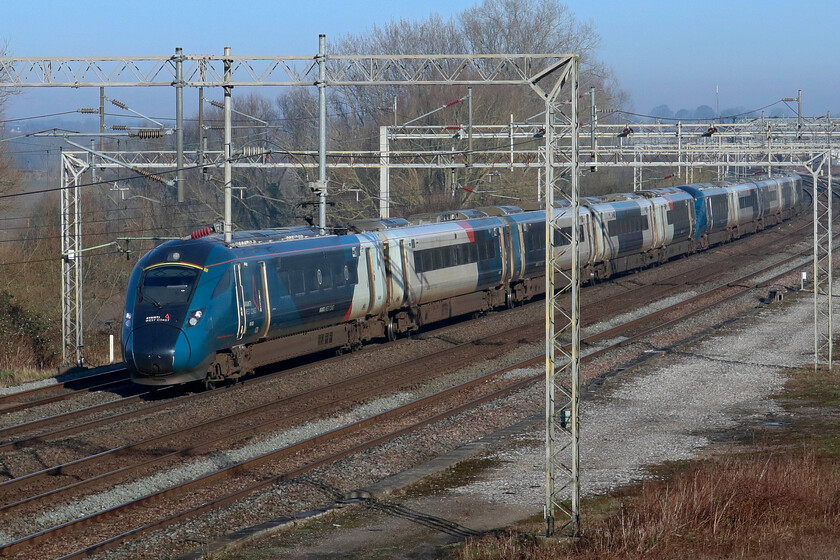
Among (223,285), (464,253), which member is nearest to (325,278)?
(223,285)

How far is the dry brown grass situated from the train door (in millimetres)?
9065

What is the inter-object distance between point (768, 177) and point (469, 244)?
1433 inches

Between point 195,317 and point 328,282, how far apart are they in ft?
14.1

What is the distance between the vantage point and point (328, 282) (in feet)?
72.7

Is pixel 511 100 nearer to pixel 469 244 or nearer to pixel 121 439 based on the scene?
pixel 469 244

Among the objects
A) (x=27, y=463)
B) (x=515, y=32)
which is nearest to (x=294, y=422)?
(x=27, y=463)

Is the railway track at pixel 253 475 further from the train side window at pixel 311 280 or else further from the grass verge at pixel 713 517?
the train side window at pixel 311 280

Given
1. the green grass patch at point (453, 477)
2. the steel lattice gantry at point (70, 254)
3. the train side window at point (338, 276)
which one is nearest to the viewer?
the green grass patch at point (453, 477)

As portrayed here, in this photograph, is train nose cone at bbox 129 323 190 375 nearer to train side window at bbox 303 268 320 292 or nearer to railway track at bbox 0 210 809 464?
railway track at bbox 0 210 809 464

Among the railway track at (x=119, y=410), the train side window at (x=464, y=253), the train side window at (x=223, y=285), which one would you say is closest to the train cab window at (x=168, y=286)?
the train side window at (x=223, y=285)

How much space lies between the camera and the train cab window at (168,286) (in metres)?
18.6

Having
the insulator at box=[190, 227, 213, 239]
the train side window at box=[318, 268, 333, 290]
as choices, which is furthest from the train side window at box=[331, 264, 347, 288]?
the insulator at box=[190, 227, 213, 239]

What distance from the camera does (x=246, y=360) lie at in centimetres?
2023

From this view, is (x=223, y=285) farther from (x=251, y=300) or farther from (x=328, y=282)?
(x=328, y=282)
